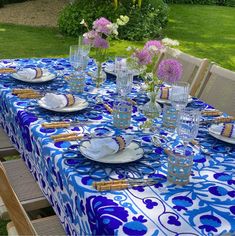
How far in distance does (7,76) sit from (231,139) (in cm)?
168

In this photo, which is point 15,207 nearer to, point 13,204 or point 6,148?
point 13,204

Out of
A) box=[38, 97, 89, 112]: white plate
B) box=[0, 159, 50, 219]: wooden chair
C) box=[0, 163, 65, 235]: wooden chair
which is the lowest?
box=[0, 159, 50, 219]: wooden chair

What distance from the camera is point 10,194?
169 centimetres

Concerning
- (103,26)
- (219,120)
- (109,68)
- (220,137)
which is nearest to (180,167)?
(220,137)

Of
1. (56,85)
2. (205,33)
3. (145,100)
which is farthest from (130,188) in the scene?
(205,33)

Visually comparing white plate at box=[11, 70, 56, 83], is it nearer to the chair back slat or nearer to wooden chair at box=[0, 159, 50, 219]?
wooden chair at box=[0, 159, 50, 219]

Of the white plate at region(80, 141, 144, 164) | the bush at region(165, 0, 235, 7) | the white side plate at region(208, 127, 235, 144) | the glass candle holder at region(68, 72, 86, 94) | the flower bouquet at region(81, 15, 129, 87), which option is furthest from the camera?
the bush at region(165, 0, 235, 7)

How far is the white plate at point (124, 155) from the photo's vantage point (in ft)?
6.28

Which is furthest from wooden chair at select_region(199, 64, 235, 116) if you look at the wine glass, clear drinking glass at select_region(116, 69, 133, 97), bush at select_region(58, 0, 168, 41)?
bush at select_region(58, 0, 168, 41)

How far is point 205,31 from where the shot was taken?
456 inches

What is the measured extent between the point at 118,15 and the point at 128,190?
812cm

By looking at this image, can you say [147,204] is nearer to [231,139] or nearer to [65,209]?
[65,209]

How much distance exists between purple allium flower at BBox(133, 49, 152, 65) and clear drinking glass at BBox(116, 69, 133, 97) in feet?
1.13

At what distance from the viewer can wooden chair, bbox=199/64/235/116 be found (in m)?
3.16
